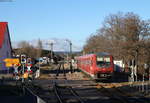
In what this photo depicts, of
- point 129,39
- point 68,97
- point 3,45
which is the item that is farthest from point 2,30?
point 68,97

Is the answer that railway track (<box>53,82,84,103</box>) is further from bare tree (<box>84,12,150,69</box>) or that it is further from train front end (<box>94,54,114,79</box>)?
bare tree (<box>84,12,150,69</box>)

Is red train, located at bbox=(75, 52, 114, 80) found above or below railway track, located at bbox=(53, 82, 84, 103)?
above

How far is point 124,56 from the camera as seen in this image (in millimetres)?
48844


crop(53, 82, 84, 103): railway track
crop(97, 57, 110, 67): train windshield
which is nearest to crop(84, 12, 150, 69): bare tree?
crop(97, 57, 110, 67): train windshield

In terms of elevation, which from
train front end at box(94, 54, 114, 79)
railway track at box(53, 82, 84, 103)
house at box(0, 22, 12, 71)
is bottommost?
railway track at box(53, 82, 84, 103)

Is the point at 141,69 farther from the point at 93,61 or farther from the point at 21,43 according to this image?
the point at 21,43

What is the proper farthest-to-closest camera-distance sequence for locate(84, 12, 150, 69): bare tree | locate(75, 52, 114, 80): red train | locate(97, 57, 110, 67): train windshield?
locate(84, 12, 150, 69): bare tree → locate(97, 57, 110, 67): train windshield → locate(75, 52, 114, 80): red train

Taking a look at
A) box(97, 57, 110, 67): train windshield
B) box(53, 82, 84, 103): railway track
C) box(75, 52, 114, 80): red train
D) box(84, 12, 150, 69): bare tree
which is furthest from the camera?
box(84, 12, 150, 69): bare tree

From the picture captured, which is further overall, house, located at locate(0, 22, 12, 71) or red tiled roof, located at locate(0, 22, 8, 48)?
red tiled roof, located at locate(0, 22, 8, 48)

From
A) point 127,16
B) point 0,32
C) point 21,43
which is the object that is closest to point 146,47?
point 127,16

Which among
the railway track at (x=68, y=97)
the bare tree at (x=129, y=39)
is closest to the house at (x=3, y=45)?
the bare tree at (x=129, y=39)

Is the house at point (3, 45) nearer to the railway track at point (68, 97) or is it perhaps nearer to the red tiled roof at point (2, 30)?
the red tiled roof at point (2, 30)

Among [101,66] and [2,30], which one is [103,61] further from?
[2,30]

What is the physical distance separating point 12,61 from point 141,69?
2450 cm
